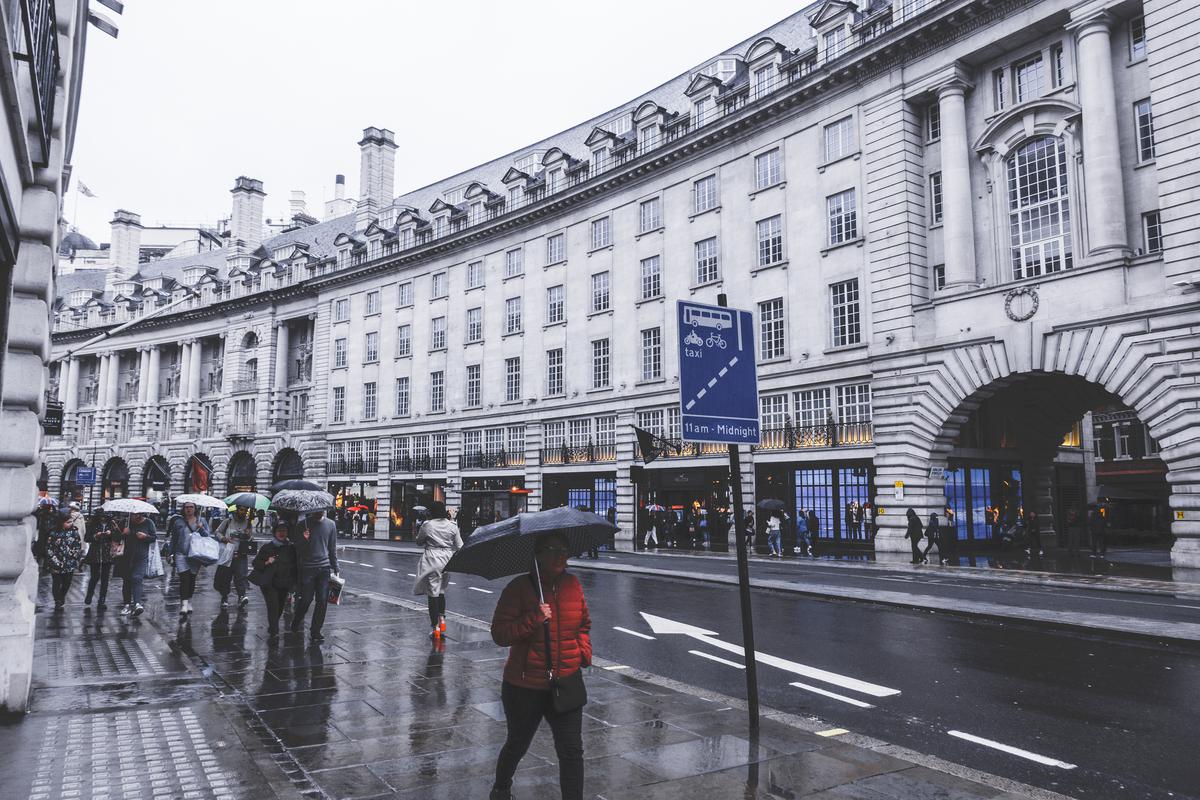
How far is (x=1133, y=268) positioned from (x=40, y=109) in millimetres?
25423

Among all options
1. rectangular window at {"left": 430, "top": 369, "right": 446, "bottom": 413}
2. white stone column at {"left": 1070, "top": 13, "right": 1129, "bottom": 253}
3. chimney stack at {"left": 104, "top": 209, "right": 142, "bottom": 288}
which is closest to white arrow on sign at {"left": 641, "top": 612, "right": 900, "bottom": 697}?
white stone column at {"left": 1070, "top": 13, "right": 1129, "bottom": 253}

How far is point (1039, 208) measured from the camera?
86.5ft

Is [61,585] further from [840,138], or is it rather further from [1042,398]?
[1042,398]

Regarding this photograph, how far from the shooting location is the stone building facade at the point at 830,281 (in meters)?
24.1

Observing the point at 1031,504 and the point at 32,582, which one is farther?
the point at 1031,504

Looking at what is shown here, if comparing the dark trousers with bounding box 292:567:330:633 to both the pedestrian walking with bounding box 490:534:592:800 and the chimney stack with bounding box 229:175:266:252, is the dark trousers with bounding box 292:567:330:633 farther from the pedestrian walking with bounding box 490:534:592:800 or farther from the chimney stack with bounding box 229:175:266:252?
the chimney stack with bounding box 229:175:266:252

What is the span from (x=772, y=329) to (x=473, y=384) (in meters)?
19.7

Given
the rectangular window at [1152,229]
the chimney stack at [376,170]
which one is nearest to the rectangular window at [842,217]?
the rectangular window at [1152,229]

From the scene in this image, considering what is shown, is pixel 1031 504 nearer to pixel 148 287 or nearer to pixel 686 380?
pixel 686 380

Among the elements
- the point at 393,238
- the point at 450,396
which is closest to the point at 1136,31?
the point at 450,396

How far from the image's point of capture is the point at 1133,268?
2330 centimetres

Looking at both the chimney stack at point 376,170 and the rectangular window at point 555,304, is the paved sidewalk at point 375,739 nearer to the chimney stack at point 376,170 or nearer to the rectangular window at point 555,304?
the rectangular window at point 555,304

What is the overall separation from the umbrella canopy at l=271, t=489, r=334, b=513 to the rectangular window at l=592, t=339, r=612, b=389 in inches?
1058

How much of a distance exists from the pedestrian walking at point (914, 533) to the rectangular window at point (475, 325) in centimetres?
2653
